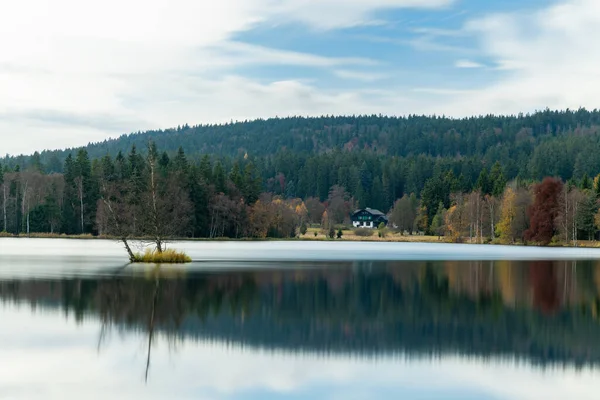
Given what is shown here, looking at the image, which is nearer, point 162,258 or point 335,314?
point 335,314

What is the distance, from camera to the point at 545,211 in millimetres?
105812

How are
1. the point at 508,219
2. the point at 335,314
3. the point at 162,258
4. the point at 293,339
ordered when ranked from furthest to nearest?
the point at 508,219
the point at 162,258
the point at 335,314
the point at 293,339

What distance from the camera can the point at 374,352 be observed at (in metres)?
19.0

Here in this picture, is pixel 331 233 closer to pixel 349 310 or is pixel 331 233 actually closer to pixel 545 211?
pixel 545 211


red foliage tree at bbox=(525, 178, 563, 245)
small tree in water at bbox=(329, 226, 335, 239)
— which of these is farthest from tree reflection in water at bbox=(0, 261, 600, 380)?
small tree in water at bbox=(329, 226, 335, 239)

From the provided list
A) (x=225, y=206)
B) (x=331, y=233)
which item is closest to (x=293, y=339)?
(x=225, y=206)

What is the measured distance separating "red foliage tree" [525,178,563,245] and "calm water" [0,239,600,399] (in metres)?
70.2

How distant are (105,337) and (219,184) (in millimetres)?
98695

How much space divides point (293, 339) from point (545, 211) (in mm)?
91622

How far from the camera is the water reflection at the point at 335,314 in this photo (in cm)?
1930

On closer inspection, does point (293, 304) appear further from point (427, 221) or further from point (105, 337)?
point (427, 221)

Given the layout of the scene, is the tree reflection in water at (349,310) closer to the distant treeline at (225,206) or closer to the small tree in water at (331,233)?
the distant treeline at (225,206)

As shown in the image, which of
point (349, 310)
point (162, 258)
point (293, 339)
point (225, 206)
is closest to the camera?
point (293, 339)

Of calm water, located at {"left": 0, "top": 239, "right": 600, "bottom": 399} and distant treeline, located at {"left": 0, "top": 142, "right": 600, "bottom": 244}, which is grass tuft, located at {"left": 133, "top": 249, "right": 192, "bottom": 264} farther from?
distant treeline, located at {"left": 0, "top": 142, "right": 600, "bottom": 244}
